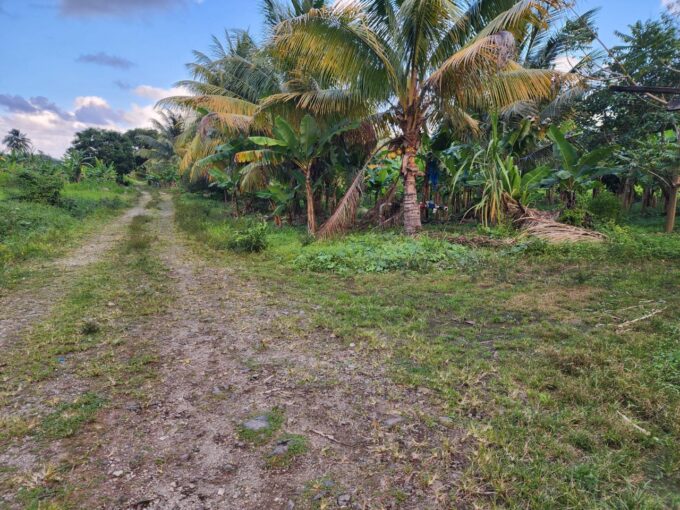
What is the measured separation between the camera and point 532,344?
140 inches

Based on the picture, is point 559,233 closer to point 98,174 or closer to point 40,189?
point 40,189

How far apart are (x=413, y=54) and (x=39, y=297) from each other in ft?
24.8

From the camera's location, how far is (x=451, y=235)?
8711 mm

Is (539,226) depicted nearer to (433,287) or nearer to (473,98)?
(473,98)

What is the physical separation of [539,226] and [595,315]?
4.40 metres

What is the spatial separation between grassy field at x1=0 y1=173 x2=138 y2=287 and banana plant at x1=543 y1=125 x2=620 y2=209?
11097mm

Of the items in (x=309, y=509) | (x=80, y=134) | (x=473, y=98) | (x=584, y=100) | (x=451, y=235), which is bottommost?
(x=309, y=509)

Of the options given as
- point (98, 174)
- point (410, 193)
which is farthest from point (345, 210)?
point (98, 174)

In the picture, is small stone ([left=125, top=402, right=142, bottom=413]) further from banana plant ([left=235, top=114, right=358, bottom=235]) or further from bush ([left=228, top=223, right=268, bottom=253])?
banana plant ([left=235, top=114, right=358, bottom=235])

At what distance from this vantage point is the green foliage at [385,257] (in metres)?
6.78

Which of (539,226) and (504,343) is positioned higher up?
(539,226)

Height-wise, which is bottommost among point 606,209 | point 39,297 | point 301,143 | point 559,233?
point 39,297

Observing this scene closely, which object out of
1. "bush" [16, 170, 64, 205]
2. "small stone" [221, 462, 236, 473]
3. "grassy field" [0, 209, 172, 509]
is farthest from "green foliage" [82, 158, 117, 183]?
"small stone" [221, 462, 236, 473]

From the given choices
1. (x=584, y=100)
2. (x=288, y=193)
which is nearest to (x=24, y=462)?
(x=288, y=193)
